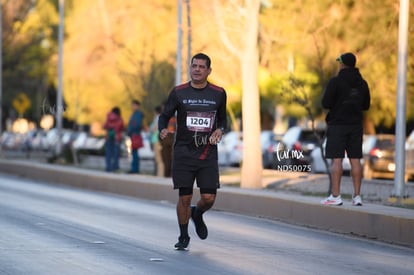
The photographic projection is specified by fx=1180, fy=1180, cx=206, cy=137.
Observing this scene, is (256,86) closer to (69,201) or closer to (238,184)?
(238,184)

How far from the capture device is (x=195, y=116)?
41.0ft

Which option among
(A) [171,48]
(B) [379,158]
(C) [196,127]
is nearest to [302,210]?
(C) [196,127]

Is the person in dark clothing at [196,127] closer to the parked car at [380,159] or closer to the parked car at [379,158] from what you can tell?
the parked car at [380,159]

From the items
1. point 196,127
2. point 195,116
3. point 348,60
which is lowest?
point 196,127

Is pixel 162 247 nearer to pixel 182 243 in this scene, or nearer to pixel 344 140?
pixel 182 243

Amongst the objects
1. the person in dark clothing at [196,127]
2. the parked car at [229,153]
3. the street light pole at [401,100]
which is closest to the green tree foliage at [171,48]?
the parked car at [229,153]

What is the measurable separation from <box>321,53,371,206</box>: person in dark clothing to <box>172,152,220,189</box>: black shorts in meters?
3.95

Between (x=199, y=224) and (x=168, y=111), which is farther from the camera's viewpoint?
(x=199, y=224)

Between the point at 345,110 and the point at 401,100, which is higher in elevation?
the point at 401,100

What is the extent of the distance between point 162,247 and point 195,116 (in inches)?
60.0

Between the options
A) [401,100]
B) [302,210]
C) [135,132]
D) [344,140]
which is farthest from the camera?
[135,132]

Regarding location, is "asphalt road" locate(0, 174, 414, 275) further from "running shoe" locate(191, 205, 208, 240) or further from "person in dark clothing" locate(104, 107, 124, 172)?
"person in dark clothing" locate(104, 107, 124, 172)

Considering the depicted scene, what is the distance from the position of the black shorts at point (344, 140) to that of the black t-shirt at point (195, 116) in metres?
3.94

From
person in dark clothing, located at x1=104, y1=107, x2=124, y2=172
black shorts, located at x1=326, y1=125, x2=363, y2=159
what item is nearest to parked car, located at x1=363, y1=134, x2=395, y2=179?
person in dark clothing, located at x1=104, y1=107, x2=124, y2=172
